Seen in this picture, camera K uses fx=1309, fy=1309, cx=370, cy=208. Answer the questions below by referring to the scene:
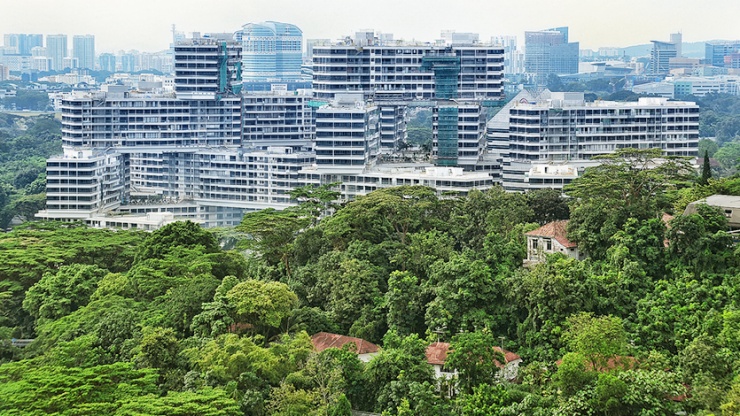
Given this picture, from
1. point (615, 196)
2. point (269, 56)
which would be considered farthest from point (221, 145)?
point (269, 56)

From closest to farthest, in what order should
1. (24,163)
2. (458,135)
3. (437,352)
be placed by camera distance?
(437,352)
(458,135)
(24,163)

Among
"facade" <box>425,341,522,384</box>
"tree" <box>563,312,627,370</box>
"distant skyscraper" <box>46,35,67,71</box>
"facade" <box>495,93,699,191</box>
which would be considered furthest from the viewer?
"distant skyscraper" <box>46,35,67,71</box>

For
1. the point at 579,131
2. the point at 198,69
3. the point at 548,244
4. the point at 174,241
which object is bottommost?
the point at 174,241

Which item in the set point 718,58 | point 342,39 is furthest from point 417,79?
point 718,58

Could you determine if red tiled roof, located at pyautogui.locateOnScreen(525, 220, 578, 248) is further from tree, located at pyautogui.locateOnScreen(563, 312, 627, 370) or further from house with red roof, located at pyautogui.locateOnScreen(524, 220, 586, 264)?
tree, located at pyautogui.locateOnScreen(563, 312, 627, 370)

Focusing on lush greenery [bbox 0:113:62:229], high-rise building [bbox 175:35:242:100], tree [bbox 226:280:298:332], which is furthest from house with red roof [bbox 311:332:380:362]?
high-rise building [bbox 175:35:242:100]

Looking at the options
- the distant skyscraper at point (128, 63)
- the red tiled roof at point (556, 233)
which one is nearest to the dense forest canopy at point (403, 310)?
the red tiled roof at point (556, 233)

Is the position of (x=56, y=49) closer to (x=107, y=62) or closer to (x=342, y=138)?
(x=107, y=62)
